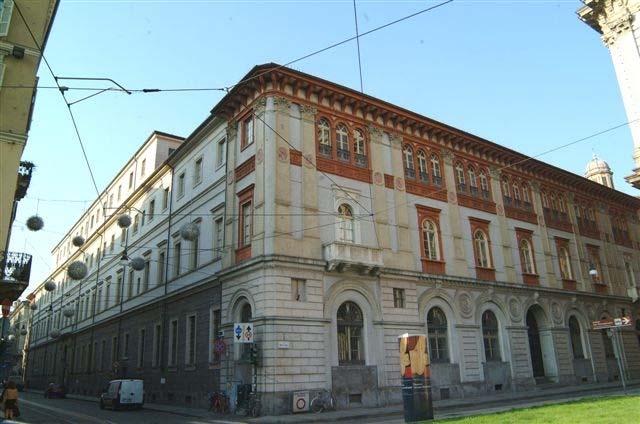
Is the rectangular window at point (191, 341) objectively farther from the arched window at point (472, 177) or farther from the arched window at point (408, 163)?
the arched window at point (472, 177)

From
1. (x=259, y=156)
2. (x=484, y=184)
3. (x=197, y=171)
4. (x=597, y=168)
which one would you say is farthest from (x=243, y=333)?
(x=597, y=168)

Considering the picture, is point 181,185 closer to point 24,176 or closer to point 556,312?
point 24,176

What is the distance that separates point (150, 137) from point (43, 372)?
39523 mm

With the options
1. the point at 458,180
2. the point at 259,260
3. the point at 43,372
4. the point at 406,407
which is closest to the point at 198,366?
the point at 259,260

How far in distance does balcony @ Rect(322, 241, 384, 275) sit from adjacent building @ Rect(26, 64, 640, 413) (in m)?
0.07

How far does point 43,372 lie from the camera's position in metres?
61.2

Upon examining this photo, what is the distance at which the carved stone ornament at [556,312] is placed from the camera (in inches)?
1258

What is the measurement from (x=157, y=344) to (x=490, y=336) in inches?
773

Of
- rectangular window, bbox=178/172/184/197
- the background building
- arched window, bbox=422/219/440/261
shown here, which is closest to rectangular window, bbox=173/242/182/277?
rectangular window, bbox=178/172/184/197

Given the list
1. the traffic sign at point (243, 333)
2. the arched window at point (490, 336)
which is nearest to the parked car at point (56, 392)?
the traffic sign at point (243, 333)

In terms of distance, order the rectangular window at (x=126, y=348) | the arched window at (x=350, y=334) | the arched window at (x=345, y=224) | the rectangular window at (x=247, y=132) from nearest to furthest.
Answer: the arched window at (x=350, y=334)
the arched window at (x=345, y=224)
the rectangular window at (x=247, y=132)
the rectangular window at (x=126, y=348)

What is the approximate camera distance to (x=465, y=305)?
27.2m

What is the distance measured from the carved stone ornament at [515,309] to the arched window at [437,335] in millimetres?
5378

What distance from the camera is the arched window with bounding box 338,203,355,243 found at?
77.0ft
